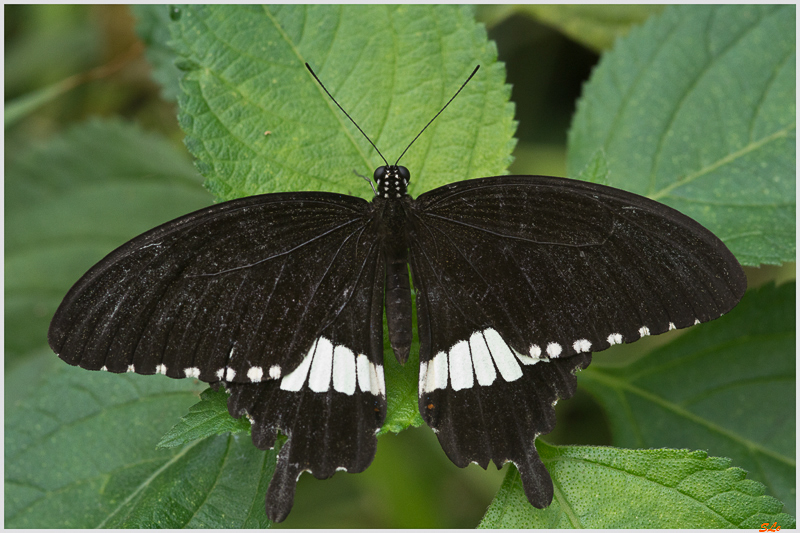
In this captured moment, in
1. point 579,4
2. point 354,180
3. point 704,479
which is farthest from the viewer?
point 579,4

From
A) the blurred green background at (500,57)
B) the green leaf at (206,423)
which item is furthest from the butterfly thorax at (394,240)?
the blurred green background at (500,57)

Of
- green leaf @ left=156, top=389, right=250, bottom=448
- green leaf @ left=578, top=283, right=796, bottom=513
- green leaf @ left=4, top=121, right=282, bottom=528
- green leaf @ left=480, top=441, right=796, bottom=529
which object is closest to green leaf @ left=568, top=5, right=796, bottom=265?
green leaf @ left=578, top=283, right=796, bottom=513

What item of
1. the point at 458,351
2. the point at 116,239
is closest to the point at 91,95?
the point at 116,239

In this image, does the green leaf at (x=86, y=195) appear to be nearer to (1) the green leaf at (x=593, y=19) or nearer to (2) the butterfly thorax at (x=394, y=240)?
(2) the butterfly thorax at (x=394, y=240)

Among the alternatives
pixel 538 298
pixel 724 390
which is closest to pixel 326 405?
pixel 538 298

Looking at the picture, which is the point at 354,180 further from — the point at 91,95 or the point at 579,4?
the point at 91,95

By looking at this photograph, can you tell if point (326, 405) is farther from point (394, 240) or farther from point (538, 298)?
point (538, 298)

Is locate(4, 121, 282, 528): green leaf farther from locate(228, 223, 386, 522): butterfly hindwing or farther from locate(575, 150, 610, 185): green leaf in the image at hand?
locate(575, 150, 610, 185): green leaf
